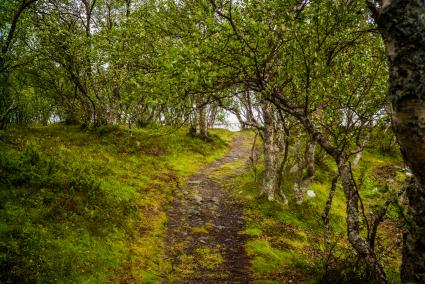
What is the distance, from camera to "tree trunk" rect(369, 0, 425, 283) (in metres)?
4.74

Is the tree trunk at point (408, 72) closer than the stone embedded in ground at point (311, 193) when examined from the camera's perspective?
Yes

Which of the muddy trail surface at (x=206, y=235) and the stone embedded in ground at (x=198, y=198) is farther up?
the stone embedded in ground at (x=198, y=198)

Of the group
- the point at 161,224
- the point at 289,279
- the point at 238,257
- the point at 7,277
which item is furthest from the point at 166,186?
the point at 7,277

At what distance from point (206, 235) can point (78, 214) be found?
6077 mm

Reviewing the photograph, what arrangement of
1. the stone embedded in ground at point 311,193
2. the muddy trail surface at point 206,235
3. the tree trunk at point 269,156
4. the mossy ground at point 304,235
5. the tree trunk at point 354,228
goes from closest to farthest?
the tree trunk at point 354,228, the mossy ground at point 304,235, the muddy trail surface at point 206,235, the tree trunk at point 269,156, the stone embedded in ground at point 311,193

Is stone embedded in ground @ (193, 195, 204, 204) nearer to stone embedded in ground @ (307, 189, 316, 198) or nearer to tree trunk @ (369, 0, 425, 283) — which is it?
stone embedded in ground @ (307, 189, 316, 198)

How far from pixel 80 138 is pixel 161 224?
14.2 m

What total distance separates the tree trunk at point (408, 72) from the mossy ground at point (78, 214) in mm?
8449

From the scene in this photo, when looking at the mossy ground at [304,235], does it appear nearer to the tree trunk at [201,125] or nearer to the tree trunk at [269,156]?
the tree trunk at [269,156]

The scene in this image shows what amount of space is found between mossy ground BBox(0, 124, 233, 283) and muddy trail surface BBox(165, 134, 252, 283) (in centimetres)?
71

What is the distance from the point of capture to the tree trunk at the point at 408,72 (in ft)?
15.5

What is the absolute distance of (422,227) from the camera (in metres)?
6.38

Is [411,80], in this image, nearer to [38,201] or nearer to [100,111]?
[38,201]

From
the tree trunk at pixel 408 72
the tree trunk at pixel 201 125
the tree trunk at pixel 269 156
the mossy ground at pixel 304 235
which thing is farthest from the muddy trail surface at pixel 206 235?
the tree trunk at pixel 201 125
